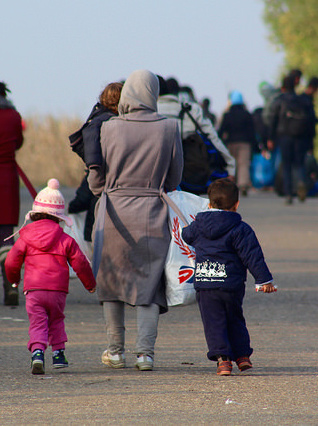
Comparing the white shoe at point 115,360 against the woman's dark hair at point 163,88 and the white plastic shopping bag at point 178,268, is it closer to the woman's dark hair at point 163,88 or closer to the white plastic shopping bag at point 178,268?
the white plastic shopping bag at point 178,268

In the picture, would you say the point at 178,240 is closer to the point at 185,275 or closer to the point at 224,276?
Result: the point at 185,275

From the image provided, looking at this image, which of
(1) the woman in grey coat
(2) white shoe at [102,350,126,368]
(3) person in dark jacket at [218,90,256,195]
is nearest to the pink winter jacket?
(1) the woman in grey coat

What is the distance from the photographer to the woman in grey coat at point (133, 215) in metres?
6.45

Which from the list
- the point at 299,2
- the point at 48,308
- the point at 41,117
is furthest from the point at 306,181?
the point at 299,2

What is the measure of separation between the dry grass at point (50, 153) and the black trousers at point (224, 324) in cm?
2260

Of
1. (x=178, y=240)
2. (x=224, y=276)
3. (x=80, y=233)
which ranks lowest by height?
(x=80, y=233)

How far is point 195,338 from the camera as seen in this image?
25.2 ft

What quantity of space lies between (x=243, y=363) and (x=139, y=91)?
1.65m

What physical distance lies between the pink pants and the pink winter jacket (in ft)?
0.14

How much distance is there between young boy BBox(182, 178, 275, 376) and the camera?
6133 millimetres

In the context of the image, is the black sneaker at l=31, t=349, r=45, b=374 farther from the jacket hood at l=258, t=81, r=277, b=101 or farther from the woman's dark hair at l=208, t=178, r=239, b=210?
the jacket hood at l=258, t=81, r=277, b=101

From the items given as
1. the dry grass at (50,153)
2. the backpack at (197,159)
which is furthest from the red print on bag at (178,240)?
the dry grass at (50,153)

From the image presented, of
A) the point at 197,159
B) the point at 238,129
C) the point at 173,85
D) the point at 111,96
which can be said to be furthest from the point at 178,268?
the point at 238,129

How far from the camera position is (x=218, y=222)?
6195mm
